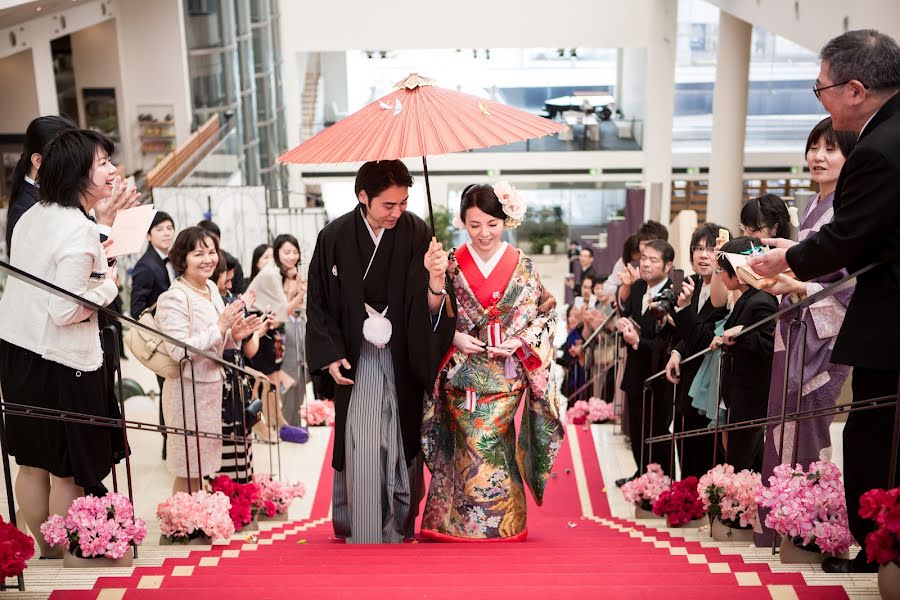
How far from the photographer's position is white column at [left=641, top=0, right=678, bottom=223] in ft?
60.3

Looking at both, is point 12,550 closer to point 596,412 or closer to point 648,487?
point 648,487

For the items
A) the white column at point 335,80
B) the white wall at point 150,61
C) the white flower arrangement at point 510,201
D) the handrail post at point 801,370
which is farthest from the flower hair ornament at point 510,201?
the white column at point 335,80

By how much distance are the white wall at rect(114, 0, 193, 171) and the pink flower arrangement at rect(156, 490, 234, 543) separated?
51.0 ft

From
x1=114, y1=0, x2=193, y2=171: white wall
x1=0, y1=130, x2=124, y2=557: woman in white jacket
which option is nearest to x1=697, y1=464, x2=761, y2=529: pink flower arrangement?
x1=0, y1=130, x2=124, y2=557: woman in white jacket

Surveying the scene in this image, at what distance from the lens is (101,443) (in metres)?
3.69

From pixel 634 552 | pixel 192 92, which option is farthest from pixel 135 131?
pixel 634 552

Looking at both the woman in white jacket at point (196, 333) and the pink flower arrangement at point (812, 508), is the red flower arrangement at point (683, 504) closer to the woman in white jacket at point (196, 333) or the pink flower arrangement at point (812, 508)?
the pink flower arrangement at point (812, 508)

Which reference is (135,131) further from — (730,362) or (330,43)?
(730,362)

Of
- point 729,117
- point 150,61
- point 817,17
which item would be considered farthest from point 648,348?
point 150,61

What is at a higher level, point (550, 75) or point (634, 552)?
point (550, 75)

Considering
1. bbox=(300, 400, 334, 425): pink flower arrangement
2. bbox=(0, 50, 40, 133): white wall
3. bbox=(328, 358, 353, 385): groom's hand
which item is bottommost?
bbox=(300, 400, 334, 425): pink flower arrangement

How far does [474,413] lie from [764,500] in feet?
5.29

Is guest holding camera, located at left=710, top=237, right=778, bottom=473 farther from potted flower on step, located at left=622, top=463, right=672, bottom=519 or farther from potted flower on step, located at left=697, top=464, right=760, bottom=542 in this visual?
potted flower on step, located at left=622, top=463, right=672, bottom=519

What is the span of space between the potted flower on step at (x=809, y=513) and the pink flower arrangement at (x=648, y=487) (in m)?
2.12
